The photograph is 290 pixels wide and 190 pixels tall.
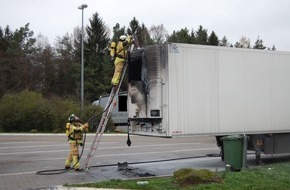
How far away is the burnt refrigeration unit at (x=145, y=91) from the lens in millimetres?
12742

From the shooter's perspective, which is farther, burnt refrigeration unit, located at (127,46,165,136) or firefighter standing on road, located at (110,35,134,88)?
firefighter standing on road, located at (110,35,134,88)

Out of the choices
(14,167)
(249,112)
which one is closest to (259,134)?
(249,112)

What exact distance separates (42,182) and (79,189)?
6.45ft

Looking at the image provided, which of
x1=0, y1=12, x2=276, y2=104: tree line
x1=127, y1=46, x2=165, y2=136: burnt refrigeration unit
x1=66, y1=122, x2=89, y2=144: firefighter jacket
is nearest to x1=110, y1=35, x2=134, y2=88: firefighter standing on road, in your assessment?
x1=127, y1=46, x2=165, y2=136: burnt refrigeration unit

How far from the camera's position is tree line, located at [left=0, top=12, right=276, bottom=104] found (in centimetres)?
6293

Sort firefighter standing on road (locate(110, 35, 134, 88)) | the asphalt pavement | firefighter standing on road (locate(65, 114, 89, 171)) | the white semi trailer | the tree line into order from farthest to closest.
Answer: the tree line → firefighter standing on road (locate(65, 114, 89, 171)) → firefighter standing on road (locate(110, 35, 134, 88)) → the white semi trailer → the asphalt pavement

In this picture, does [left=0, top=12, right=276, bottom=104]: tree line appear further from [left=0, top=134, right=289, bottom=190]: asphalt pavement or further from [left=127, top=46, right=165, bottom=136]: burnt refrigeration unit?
[left=127, top=46, right=165, bottom=136]: burnt refrigeration unit

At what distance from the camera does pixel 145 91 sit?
519 inches

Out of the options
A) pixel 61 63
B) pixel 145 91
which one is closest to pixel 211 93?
pixel 145 91

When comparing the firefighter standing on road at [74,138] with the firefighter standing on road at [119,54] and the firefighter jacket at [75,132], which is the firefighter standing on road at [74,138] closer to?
the firefighter jacket at [75,132]

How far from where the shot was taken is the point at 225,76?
45.0ft

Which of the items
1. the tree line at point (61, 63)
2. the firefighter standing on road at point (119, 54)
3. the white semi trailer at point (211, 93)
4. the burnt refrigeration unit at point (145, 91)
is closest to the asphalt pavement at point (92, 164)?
the white semi trailer at point (211, 93)

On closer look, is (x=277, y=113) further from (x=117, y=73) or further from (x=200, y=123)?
(x=117, y=73)

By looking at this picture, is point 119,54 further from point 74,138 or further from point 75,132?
point 74,138
